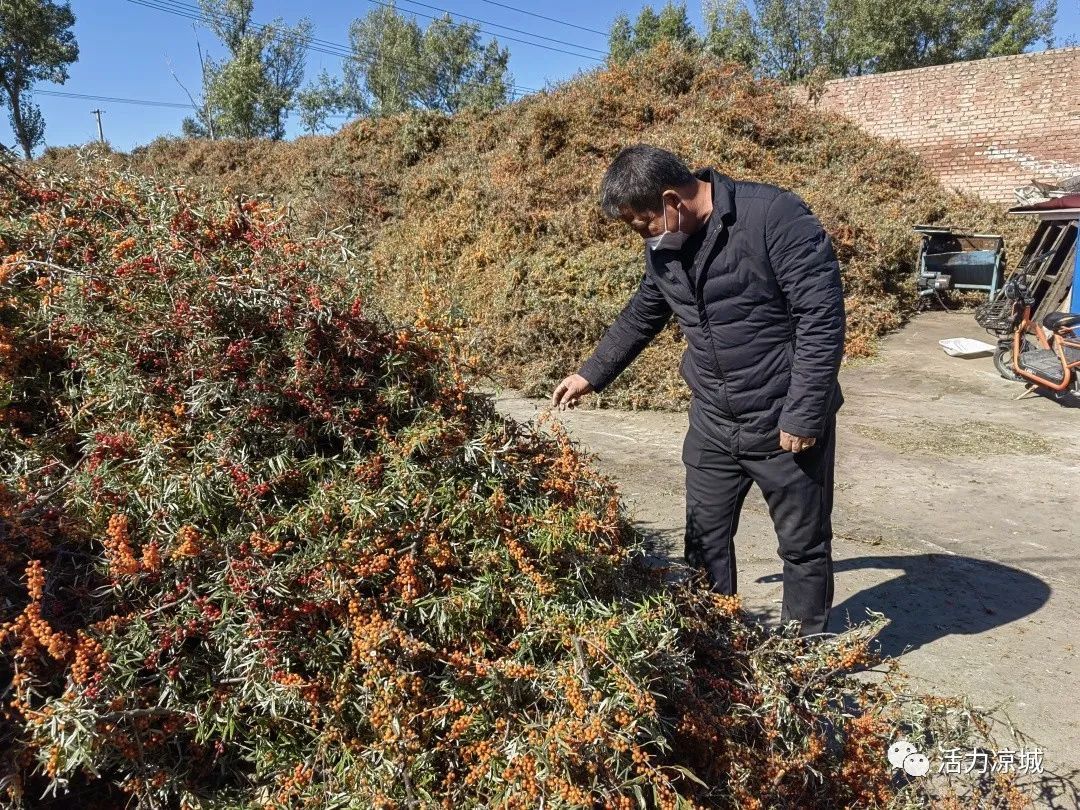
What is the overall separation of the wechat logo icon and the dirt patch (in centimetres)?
414

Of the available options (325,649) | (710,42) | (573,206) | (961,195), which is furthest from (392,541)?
(710,42)

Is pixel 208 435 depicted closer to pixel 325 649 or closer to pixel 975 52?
pixel 325 649

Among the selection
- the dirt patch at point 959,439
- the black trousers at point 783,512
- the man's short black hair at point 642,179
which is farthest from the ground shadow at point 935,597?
the dirt patch at point 959,439

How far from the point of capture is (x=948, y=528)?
4.29 metres

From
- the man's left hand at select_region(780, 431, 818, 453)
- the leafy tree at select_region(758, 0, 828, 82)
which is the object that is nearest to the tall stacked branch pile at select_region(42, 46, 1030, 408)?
the man's left hand at select_region(780, 431, 818, 453)

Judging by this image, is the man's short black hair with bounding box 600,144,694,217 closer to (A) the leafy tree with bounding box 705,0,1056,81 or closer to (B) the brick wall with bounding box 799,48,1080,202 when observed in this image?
(B) the brick wall with bounding box 799,48,1080,202

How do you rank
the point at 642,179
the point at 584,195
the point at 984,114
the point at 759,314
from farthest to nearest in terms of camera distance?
the point at 984,114 < the point at 584,195 < the point at 759,314 < the point at 642,179

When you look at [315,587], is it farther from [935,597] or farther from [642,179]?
[935,597]

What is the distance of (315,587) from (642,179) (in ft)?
5.25

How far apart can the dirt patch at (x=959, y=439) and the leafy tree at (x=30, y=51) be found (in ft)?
111

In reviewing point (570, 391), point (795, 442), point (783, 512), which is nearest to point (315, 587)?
point (570, 391)

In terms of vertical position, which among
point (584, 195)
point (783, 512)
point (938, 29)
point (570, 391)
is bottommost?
point (783, 512)

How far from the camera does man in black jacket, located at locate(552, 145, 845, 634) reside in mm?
2395

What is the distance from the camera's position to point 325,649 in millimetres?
1610
